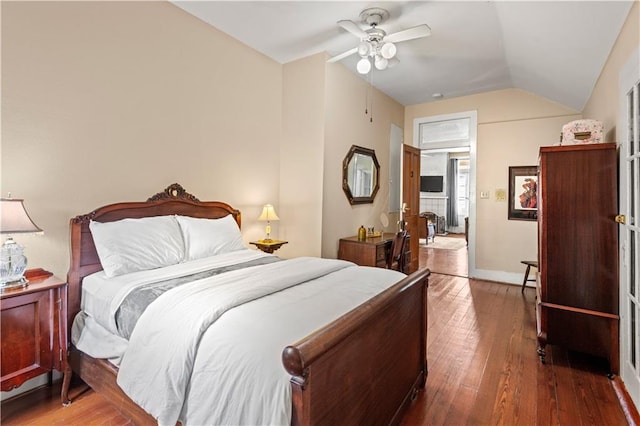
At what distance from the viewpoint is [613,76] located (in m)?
2.73

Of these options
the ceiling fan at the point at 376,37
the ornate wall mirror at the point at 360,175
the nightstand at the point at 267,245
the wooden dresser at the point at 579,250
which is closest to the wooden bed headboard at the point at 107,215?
the nightstand at the point at 267,245

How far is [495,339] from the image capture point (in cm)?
306

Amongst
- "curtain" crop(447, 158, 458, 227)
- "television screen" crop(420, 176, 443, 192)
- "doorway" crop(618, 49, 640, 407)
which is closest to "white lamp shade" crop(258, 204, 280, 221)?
"doorway" crop(618, 49, 640, 407)

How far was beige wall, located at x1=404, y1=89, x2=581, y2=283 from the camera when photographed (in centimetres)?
487

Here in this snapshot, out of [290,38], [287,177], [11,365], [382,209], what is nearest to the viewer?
[11,365]

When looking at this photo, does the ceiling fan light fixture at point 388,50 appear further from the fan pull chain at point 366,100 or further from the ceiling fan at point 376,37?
the fan pull chain at point 366,100

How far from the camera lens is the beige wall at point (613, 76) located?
2172 mm

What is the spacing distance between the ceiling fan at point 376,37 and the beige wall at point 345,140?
1.01 meters

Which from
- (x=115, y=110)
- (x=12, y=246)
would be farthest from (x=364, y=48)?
(x=12, y=246)

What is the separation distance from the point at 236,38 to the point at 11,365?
338 cm

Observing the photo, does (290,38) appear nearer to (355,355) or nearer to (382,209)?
(382,209)

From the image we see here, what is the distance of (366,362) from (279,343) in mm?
482

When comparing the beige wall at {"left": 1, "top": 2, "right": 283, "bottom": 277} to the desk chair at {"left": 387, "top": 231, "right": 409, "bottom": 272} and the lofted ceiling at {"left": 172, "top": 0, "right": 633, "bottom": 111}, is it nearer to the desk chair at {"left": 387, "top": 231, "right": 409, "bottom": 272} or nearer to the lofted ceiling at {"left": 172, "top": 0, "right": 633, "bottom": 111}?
the lofted ceiling at {"left": 172, "top": 0, "right": 633, "bottom": 111}

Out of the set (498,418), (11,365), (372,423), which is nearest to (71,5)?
(11,365)
